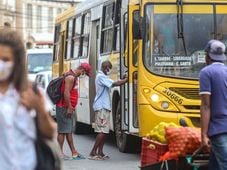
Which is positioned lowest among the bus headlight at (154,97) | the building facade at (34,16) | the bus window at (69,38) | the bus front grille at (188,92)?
the bus headlight at (154,97)

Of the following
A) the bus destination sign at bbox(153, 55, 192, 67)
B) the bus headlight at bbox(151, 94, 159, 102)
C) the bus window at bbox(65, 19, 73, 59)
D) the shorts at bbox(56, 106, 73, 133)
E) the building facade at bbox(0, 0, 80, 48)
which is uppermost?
the building facade at bbox(0, 0, 80, 48)

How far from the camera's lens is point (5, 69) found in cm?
389

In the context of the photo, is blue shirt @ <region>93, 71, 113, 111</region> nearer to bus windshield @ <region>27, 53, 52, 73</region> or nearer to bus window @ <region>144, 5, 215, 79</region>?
bus window @ <region>144, 5, 215, 79</region>

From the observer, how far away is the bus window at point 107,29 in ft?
45.4

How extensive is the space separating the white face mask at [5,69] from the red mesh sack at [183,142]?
3267 millimetres

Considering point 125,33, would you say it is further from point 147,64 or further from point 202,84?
point 202,84

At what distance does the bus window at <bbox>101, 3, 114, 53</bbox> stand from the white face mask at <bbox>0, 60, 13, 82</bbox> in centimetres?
984

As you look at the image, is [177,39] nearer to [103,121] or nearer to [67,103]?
[103,121]

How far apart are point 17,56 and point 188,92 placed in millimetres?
7439

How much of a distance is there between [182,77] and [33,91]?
7.51m

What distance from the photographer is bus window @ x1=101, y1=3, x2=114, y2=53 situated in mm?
13828

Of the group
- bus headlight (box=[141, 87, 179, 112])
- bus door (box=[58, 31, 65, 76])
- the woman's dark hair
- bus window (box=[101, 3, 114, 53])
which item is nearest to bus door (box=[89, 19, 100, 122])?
bus window (box=[101, 3, 114, 53])

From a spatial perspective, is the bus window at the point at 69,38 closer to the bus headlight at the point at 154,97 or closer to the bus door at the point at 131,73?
the bus door at the point at 131,73

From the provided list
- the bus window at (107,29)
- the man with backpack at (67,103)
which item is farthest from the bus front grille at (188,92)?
the bus window at (107,29)
